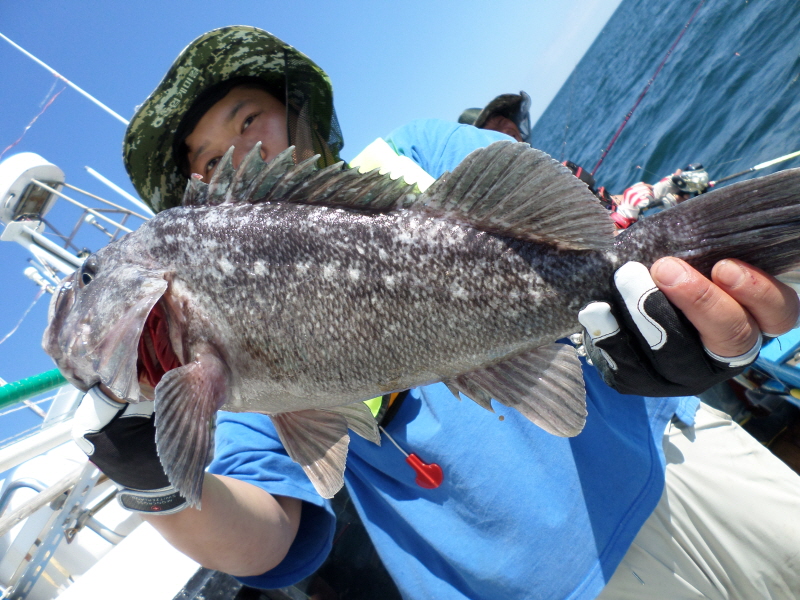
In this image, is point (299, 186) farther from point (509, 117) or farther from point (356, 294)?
point (509, 117)

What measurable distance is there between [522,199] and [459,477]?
144 centimetres

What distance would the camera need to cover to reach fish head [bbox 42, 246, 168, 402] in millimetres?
1589

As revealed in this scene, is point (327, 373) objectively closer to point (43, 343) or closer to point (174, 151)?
point (43, 343)

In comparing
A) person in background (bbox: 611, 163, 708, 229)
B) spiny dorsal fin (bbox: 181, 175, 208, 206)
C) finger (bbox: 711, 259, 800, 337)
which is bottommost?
spiny dorsal fin (bbox: 181, 175, 208, 206)

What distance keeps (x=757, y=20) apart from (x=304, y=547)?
57.6 feet

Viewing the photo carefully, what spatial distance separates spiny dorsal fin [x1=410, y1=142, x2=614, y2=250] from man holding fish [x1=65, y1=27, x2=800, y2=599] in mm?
441

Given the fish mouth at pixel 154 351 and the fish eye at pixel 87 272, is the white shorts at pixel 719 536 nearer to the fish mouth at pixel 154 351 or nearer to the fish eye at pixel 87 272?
the fish mouth at pixel 154 351

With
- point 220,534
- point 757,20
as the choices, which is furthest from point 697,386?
point 757,20

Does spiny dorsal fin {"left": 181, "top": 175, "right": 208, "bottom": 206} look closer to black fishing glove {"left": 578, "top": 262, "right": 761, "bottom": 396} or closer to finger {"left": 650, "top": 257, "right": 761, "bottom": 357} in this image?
black fishing glove {"left": 578, "top": 262, "right": 761, "bottom": 396}

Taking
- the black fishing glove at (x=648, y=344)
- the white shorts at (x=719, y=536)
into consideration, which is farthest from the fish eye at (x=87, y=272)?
the white shorts at (x=719, y=536)

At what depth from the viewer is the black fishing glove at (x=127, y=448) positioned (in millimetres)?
1870

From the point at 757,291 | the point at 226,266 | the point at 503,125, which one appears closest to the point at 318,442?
the point at 226,266

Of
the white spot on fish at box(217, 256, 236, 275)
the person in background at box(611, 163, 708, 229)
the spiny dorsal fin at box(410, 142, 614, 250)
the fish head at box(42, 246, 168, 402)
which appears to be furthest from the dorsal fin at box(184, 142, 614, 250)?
the person in background at box(611, 163, 708, 229)

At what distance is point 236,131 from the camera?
8.68 ft
